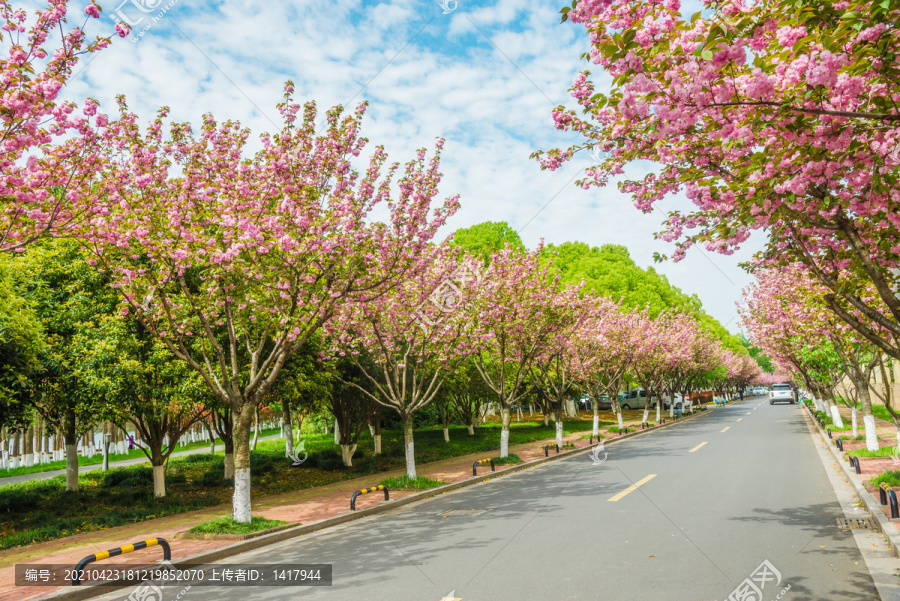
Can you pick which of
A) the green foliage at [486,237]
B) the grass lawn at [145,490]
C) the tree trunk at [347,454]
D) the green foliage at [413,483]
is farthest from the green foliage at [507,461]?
the green foliage at [486,237]

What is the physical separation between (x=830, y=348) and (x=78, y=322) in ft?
78.6

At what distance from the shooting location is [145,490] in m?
16.8

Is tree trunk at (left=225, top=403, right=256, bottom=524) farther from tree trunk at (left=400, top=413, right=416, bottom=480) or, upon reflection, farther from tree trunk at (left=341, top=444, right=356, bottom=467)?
tree trunk at (left=341, top=444, right=356, bottom=467)

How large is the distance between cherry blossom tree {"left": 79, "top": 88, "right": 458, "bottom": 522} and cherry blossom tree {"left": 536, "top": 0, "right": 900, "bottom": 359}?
5470 millimetres

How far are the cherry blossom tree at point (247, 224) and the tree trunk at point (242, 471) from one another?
27 mm

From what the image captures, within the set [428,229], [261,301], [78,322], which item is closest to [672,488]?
[428,229]

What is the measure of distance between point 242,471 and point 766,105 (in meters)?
10.7

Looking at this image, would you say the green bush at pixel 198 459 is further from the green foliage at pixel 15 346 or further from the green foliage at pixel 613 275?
the green foliage at pixel 613 275

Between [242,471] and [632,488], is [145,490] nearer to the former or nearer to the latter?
[242,471]

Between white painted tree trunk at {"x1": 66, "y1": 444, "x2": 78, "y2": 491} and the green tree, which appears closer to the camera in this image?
the green tree

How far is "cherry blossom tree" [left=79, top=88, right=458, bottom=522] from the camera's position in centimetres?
1023

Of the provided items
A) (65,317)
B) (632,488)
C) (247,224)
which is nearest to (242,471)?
(247,224)

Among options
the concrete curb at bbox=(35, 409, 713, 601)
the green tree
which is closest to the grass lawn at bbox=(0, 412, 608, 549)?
the green tree

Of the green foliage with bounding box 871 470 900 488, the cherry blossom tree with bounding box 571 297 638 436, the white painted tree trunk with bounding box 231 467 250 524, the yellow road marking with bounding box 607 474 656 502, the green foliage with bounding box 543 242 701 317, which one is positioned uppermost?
the green foliage with bounding box 543 242 701 317
